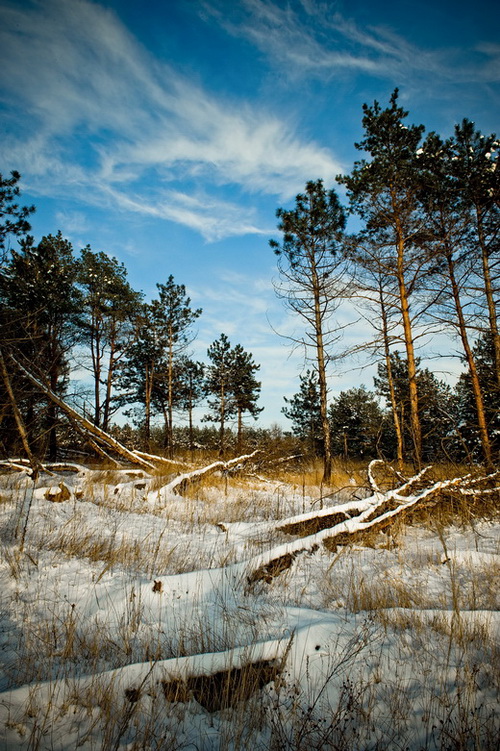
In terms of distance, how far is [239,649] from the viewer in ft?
5.53

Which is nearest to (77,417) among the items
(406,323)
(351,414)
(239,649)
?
(239,649)

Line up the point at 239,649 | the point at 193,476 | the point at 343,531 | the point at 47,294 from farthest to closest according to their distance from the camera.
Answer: the point at 47,294
the point at 193,476
the point at 343,531
the point at 239,649

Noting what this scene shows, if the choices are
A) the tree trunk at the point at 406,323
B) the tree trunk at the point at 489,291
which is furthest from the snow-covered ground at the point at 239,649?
the tree trunk at the point at 489,291

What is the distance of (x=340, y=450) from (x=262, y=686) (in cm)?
3519

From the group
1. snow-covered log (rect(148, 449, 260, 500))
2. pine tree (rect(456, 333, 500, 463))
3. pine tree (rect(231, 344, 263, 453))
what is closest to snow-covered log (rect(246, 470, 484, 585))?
pine tree (rect(456, 333, 500, 463))

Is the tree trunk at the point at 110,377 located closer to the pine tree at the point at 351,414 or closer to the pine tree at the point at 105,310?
the pine tree at the point at 105,310

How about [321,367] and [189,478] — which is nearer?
[189,478]

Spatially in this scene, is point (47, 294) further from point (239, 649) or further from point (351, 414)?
point (351, 414)

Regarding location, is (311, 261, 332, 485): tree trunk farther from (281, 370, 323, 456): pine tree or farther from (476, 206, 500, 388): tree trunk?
(281, 370, 323, 456): pine tree

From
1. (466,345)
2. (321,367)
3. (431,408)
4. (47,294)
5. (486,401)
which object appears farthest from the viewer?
(486,401)

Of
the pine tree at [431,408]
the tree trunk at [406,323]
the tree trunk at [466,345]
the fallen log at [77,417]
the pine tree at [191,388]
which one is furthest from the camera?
the pine tree at [191,388]

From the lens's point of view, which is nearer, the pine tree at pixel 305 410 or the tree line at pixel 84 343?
the tree line at pixel 84 343

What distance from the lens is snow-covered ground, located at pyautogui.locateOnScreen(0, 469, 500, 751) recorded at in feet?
4.25

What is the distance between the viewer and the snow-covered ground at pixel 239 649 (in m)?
1.29
